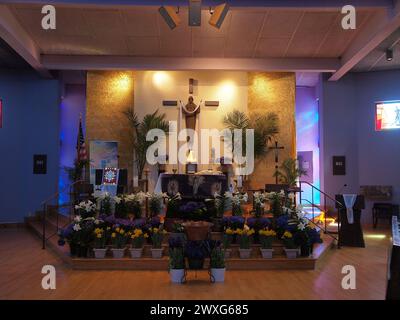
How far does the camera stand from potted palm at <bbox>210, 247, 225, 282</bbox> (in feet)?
18.1

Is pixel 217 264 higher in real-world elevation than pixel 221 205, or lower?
lower

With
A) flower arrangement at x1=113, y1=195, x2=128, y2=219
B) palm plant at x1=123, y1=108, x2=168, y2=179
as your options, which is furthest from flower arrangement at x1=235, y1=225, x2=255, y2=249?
palm plant at x1=123, y1=108, x2=168, y2=179

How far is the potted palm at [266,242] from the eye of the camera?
6648 mm

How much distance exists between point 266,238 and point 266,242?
73 mm

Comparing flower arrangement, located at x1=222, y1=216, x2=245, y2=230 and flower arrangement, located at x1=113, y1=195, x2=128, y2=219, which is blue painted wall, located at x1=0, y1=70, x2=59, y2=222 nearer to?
flower arrangement, located at x1=113, y1=195, x2=128, y2=219

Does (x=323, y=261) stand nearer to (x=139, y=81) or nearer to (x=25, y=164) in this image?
(x=139, y=81)

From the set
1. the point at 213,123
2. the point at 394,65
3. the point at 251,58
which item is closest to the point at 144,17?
the point at 251,58

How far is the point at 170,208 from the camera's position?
7.61m

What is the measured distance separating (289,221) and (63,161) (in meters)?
8.88

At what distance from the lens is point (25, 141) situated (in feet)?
38.2

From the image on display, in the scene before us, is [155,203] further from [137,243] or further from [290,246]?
[290,246]

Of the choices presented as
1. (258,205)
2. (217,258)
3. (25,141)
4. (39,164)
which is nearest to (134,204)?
(258,205)

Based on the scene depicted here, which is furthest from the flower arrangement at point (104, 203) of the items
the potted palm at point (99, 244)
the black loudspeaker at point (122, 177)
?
the black loudspeaker at point (122, 177)

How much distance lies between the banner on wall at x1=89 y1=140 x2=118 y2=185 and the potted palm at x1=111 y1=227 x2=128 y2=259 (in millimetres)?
5129
